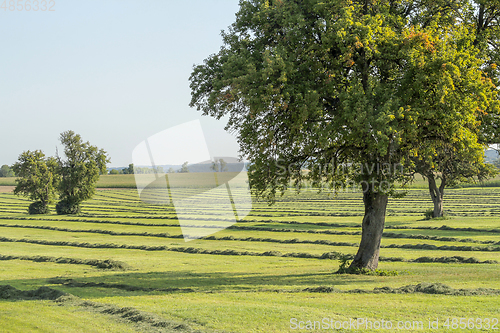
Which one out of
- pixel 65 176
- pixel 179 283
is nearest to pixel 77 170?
pixel 65 176

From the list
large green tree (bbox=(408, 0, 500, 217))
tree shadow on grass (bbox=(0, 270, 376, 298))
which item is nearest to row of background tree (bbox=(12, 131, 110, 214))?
tree shadow on grass (bbox=(0, 270, 376, 298))

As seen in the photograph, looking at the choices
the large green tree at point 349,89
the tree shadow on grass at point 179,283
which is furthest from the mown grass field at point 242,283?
the large green tree at point 349,89

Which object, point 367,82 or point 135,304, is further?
point 367,82

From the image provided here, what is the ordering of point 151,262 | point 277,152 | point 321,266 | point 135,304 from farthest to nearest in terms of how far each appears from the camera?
1. point 151,262
2. point 321,266
3. point 277,152
4. point 135,304

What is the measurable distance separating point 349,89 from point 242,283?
352 inches

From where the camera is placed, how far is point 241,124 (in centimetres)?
1897

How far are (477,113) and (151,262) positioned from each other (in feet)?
59.3

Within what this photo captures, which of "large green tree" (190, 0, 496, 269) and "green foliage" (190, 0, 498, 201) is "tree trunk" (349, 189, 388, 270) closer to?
"large green tree" (190, 0, 496, 269)

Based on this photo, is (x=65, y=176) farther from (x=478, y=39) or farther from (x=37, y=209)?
(x=478, y=39)

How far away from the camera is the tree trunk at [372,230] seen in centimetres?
1861

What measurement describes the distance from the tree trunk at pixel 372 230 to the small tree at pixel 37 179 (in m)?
62.1

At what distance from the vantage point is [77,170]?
68.9 m

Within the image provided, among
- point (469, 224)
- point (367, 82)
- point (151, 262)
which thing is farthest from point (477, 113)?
point (469, 224)

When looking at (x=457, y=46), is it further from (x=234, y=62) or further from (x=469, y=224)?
(x=469, y=224)
